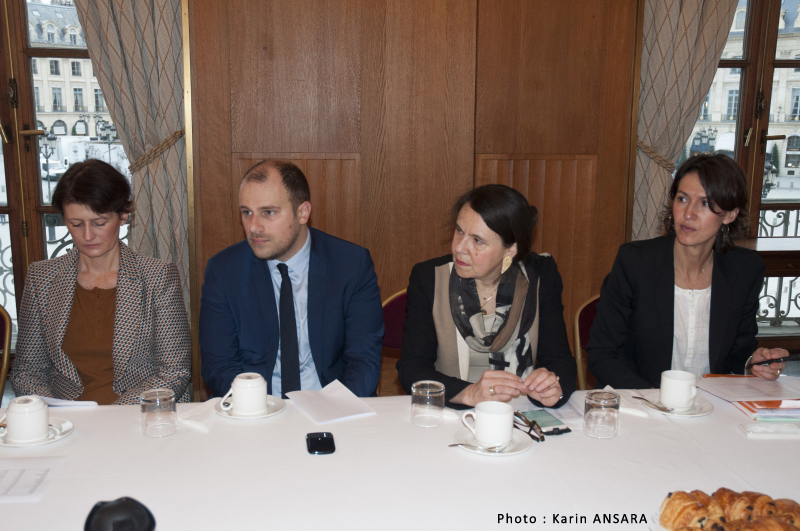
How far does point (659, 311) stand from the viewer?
88.6 inches

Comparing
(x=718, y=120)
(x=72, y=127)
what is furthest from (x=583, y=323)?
(x=72, y=127)

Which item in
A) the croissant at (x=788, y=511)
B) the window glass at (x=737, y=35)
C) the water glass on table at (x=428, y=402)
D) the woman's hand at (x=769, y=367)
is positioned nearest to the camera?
the croissant at (x=788, y=511)

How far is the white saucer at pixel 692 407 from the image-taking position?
1.65 meters

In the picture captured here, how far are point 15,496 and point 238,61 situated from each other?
252 centimetres

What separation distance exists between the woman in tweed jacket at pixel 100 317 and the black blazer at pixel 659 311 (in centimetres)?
145

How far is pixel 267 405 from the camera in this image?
5.47ft

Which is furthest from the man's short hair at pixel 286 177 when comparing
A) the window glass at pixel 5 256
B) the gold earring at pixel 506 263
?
the window glass at pixel 5 256

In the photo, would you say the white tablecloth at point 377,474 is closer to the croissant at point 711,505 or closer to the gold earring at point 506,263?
the croissant at point 711,505

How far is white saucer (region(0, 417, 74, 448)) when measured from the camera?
4.70 feet

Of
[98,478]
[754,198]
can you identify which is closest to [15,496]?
[98,478]

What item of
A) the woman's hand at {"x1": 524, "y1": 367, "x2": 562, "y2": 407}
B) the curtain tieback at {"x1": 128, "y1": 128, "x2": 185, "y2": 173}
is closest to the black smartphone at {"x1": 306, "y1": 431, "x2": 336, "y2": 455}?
the woman's hand at {"x1": 524, "y1": 367, "x2": 562, "y2": 407}

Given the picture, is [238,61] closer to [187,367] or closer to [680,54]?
[187,367]

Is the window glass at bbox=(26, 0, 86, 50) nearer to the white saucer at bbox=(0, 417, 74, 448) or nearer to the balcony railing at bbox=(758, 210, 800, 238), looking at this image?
the white saucer at bbox=(0, 417, 74, 448)

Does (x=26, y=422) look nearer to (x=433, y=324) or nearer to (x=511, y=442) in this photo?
(x=511, y=442)
